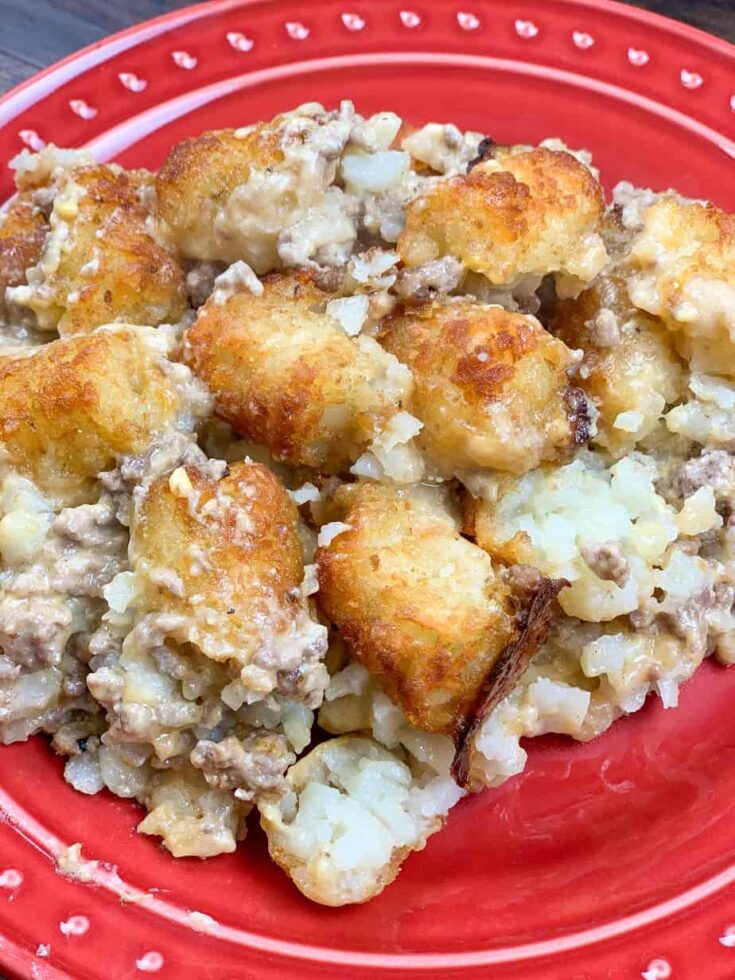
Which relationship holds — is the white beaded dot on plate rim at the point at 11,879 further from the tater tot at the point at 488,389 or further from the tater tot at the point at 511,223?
the tater tot at the point at 511,223

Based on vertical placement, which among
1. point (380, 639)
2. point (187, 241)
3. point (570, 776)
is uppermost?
point (187, 241)

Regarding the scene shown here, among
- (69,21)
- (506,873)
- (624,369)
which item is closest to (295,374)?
(624,369)

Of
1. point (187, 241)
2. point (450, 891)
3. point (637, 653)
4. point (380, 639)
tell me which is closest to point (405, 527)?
point (380, 639)

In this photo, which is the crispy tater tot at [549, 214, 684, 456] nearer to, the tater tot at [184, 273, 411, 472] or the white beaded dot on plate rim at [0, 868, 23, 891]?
the tater tot at [184, 273, 411, 472]

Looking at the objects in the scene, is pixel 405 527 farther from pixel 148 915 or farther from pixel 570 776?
pixel 148 915

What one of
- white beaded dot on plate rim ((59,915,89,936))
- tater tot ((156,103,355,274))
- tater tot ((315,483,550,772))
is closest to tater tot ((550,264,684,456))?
tater tot ((315,483,550,772))

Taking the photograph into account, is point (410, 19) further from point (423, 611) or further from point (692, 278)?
point (423, 611)
